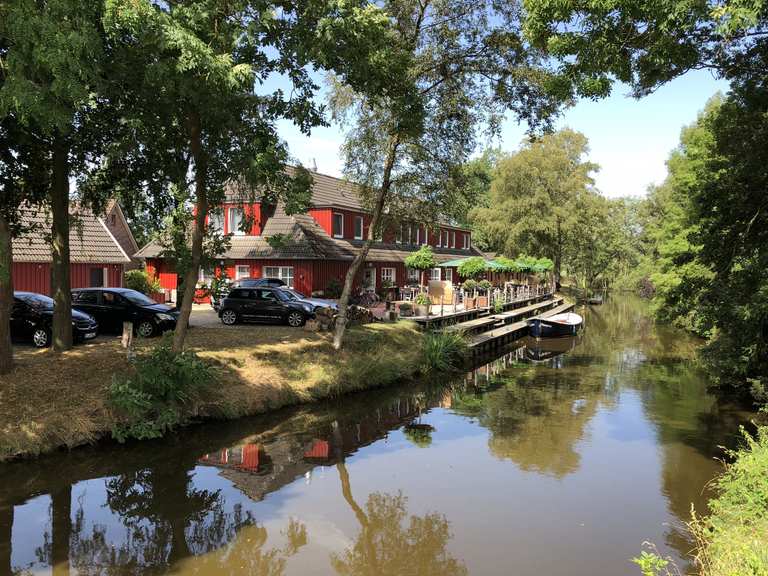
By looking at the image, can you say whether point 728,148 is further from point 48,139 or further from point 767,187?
point 48,139

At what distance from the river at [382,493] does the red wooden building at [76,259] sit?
12992mm

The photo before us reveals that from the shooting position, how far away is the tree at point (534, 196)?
4797cm

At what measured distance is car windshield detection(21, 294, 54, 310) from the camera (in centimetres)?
1616

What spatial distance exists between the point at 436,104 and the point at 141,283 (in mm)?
19953

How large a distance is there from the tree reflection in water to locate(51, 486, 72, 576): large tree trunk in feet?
11.8

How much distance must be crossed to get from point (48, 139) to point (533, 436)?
44.3 feet

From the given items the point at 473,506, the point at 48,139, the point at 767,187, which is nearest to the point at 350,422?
the point at 473,506

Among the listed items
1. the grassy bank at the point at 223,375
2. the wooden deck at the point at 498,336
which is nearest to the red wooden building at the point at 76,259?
the grassy bank at the point at 223,375

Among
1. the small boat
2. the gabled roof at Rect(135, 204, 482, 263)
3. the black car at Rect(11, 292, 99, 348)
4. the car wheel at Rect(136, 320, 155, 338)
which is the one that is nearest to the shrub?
the gabled roof at Rect(135, 204, 482, 263)

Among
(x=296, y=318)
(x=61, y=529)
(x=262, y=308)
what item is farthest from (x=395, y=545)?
(x=262, y=308)

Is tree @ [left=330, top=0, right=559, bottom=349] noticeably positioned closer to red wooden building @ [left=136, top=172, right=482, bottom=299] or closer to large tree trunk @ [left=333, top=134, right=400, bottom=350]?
large tree trunk @ [left=333, top=134, right=400, bottom=350]

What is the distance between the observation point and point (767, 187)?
485 inches

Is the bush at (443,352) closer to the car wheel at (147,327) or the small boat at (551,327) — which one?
the car wheel at (147,327)

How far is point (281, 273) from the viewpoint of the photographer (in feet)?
96.2
